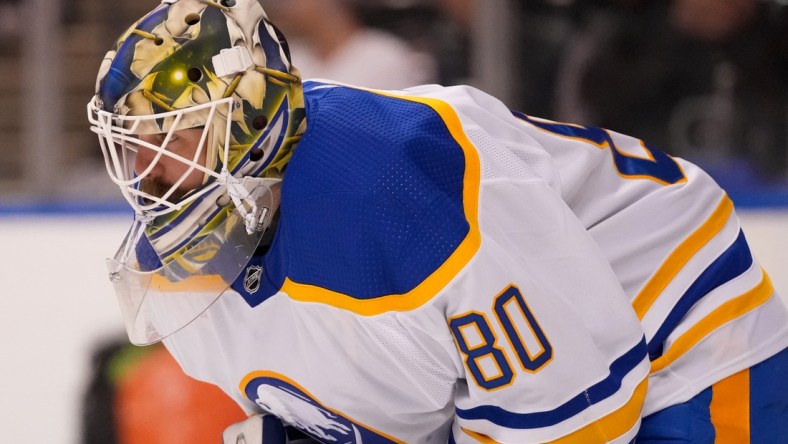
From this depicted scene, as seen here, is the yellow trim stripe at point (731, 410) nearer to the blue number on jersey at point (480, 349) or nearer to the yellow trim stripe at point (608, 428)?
the yellow trim stripe at point (608, 428)

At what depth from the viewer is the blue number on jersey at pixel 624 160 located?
1649 millimetres

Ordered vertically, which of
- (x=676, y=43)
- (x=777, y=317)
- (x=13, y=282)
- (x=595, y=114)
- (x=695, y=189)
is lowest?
(x=13, y=282)

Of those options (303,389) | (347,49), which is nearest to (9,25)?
(347,49)

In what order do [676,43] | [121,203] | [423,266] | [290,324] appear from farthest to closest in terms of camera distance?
1. [676,43]
2. [121,203]
3. [290,324]
4. [423,266]

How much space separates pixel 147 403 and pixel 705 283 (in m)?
1.43

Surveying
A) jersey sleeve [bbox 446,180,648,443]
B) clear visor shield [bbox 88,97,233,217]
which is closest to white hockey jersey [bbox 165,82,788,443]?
jersey sleeve [bbox 446,180,648,443]

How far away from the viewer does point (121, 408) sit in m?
2.56

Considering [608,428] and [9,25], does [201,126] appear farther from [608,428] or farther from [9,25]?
[9,25]

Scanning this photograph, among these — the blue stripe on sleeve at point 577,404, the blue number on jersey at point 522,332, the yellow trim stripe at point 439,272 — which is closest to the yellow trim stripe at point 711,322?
the blue stripe on sleeve at point 577,404

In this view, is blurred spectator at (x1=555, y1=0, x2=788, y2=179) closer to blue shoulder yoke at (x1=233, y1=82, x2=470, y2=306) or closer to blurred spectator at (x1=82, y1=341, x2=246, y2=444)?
blurred spectator at (x1=82, y1=341, x2=246, y2=444)

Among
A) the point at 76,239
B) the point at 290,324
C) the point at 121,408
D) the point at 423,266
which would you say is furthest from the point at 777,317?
the point at 76,239

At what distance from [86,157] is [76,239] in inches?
27.6

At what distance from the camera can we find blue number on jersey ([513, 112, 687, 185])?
1.65 metres

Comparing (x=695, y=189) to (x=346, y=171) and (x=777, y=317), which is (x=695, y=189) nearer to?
Result: (x=777, y=317)
